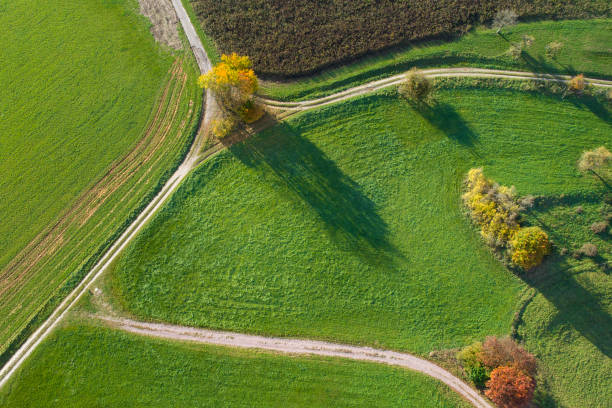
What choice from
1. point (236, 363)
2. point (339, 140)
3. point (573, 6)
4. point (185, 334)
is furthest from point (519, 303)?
point (573, 6)

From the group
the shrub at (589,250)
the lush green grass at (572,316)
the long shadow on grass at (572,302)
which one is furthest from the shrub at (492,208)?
the shrub at (589,250)

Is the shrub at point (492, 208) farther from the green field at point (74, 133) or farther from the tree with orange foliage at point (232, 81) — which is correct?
the green field at point (74, 133)

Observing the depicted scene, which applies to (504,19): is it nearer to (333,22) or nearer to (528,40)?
(528,40)

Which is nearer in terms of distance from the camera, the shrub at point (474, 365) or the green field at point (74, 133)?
the shrub at point (474, 365)

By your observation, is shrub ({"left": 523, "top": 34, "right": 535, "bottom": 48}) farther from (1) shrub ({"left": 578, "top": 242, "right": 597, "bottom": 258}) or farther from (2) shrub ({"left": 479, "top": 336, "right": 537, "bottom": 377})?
(2) shrub ({"left": 479, "top": 336, "right": 537, "bottom": 377})

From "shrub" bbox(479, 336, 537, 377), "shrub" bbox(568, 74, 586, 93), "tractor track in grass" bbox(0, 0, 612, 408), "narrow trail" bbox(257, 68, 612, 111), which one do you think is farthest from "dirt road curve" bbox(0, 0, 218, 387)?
"shrub" bbox(568, 74, 586, 93)

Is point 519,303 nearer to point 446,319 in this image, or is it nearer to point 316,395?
point 446,319
